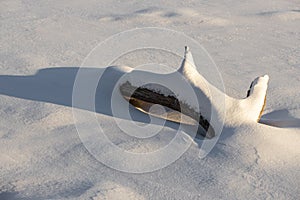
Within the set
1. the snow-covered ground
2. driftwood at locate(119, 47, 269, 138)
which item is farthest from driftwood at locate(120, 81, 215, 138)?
the snow-covered ground

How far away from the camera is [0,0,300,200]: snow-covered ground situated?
6.05 ft

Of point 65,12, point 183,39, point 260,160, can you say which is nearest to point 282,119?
point 260,160

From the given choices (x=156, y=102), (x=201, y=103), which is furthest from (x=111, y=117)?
(x=201, y=103)

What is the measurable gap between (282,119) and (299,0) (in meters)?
2.12

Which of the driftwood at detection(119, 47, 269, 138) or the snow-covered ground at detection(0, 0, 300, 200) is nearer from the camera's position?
the snow-covered ground at detection(0, 0, 300, 200)

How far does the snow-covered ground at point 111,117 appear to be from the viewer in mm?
1845

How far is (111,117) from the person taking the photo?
7.32 ft

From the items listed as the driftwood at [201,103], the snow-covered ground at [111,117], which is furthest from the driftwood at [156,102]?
the snow-covered ground at [111,117]

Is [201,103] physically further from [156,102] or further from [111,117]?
[111,117]

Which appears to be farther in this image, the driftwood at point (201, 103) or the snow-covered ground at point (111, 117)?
the driftwood at point (201, 103)

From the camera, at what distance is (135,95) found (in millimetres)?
2322

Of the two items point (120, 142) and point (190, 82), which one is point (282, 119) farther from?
point (120, 142)

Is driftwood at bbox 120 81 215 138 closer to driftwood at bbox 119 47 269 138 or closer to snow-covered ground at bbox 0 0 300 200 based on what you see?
driftwood at bbox 119 47 269 138

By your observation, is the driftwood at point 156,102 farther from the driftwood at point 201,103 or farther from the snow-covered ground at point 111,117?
the snow-covered ground at point 111,117
